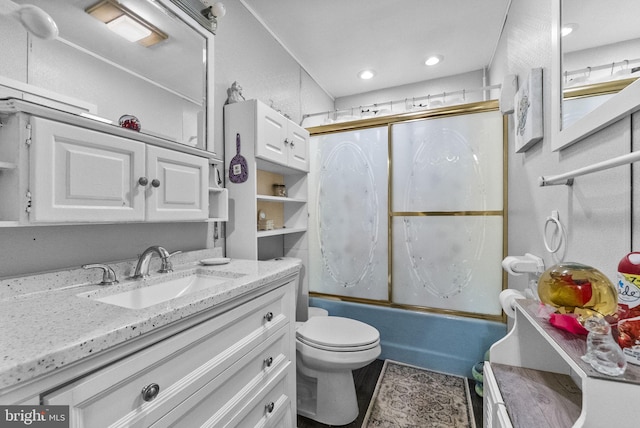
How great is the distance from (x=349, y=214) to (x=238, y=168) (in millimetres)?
1155

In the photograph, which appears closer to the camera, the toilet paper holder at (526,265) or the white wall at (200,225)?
the white wall at (200,225)

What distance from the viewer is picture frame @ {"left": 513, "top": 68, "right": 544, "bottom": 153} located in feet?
4.04

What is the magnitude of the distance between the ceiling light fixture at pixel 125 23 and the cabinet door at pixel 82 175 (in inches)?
21.2

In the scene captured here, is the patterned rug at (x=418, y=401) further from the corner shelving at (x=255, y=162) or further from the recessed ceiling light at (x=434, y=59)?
the recessed ceiling light at (x=434, y=59)

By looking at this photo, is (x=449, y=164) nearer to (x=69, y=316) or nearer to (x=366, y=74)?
(x=366, y=74)

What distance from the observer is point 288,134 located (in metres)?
1.97

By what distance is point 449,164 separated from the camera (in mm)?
2189

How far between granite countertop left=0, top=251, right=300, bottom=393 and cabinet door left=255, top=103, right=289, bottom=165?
836 mm

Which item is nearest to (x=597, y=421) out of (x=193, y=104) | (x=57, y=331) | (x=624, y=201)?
(x=624, y=201)

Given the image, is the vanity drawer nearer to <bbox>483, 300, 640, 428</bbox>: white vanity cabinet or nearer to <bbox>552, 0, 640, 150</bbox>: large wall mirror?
<bbox>483, 300, 640, 428</bbox>: white vanity cabinet

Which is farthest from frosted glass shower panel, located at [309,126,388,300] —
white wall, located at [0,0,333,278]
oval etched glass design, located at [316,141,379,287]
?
white wall, located at [0,0,333,278]

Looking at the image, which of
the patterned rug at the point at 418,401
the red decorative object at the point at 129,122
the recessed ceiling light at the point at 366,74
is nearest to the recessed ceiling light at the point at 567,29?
the red decorative object at the point at 129,122

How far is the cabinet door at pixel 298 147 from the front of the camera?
6.57 ft

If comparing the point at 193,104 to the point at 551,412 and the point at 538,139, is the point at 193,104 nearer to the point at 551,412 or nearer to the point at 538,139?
the point at 538,139
